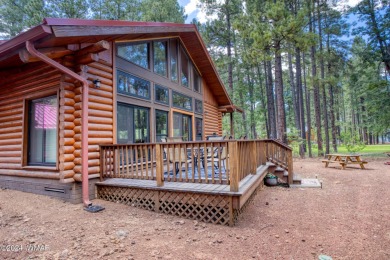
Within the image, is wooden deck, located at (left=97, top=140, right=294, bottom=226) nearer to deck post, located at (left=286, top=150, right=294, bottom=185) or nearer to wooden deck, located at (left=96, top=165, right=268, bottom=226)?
wooden deck, located at (left=96, top=165, right=268, bottom=226)

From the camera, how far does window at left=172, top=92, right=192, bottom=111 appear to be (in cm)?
834

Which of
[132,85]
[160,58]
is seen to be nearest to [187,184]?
[132,85]

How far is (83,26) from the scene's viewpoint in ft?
12.7

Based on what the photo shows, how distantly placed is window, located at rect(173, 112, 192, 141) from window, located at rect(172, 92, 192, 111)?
1.14ft

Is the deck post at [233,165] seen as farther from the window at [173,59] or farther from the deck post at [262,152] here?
the window at [173,59]

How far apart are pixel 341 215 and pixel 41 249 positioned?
4.79 metres

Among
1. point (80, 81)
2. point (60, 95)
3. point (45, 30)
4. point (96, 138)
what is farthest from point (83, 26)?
point (96, 138)

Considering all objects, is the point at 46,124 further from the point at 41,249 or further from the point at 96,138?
the point at 41,249

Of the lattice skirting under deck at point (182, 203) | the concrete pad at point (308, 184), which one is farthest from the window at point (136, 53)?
the concrete pad at point (308, 184)

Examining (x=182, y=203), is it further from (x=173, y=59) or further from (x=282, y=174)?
(x=173, y=59)

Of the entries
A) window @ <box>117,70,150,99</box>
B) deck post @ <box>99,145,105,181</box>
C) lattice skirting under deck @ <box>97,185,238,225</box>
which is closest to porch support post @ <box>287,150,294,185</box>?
lattice skirting under deck @ <box>97,185,238,225</box>

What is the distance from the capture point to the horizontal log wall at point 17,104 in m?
4.95

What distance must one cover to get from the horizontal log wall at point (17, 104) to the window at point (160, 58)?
324cm

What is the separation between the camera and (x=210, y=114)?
11.8 metres
